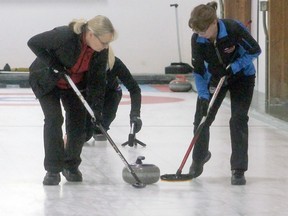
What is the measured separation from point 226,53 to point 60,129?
3.69 feet

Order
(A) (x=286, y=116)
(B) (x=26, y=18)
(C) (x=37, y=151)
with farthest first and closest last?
(B) (x=26, y=18) → (A) (x=286, y=116) → (C) (x=37, y=151)

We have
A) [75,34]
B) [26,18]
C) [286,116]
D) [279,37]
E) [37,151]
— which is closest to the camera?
[75,34]

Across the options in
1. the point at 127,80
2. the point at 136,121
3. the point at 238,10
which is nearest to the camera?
the point at 136,121

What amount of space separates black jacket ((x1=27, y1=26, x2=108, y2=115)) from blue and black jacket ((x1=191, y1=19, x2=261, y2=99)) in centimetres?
58

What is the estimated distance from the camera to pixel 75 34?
5.49 meters

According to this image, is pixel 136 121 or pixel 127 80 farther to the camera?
pixel 127 80

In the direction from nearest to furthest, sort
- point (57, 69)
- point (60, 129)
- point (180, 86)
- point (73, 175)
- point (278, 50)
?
point (57, 69)
point (60, 129)
point (73, 175)
point (278, 50)
point (180, 86)

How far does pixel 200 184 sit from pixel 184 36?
10.6 meters

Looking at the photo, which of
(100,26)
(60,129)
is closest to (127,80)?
(60,129)

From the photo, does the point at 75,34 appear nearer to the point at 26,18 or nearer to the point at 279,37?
the point at 279,37

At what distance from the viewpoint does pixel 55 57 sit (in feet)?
18.1

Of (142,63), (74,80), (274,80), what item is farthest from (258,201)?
(142,63)

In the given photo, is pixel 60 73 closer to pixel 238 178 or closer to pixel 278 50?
pixel 238 178

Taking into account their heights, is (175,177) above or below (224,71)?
below
